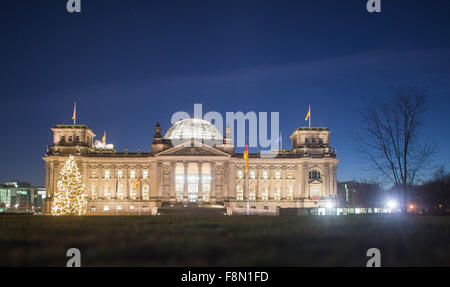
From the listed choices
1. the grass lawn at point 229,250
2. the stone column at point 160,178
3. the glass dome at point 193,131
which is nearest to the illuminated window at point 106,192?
the stone column at point 160,178

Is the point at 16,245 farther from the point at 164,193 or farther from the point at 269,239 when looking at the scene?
the point at 164,193

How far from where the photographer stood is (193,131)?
120750 millimetres

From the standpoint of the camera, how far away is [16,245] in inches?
361

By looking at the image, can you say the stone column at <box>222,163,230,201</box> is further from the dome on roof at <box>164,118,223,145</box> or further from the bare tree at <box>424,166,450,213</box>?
the bare tree at <box>424,166,450,213</box>

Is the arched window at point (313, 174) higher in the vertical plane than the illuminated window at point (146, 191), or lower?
higher

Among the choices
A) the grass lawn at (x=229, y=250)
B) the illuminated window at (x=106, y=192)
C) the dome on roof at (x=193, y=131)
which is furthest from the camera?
the dome on roof at (x=193, y=131)

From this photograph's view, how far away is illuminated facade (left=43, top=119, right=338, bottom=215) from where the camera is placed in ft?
331

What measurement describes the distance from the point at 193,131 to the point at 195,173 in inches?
778

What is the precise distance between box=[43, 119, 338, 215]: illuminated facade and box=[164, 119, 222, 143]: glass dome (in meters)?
9.78

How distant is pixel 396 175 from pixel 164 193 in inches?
2961

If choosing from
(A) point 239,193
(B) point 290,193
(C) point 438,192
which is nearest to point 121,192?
(A) point 239,193

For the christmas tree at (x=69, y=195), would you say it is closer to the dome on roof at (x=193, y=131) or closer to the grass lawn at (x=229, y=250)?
the dome on roof at (x=193, y=131)

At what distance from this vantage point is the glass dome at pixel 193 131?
119500 mm
